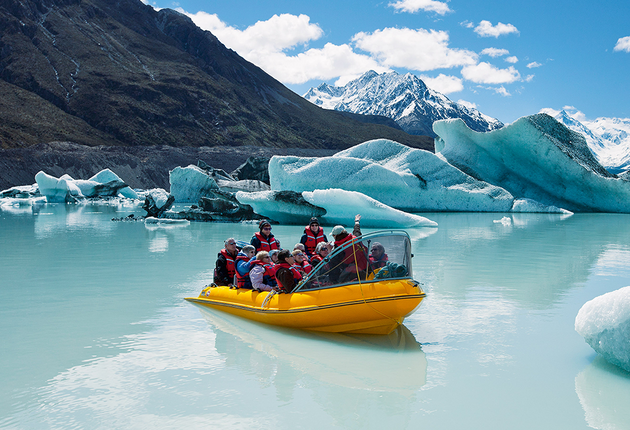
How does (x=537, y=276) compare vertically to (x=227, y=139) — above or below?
below

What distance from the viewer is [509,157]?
2570 cm

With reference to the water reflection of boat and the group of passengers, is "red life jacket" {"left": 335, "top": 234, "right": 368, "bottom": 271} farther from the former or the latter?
the water reflection of boat

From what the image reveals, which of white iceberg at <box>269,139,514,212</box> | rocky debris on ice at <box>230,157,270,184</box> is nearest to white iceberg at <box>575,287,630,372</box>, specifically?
white iceberg at <box>269,139,514,212</box>

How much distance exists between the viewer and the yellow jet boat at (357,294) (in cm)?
473

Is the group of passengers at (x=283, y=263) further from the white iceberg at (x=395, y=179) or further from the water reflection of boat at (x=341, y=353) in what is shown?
the white iceberg at (x=395, y=179)

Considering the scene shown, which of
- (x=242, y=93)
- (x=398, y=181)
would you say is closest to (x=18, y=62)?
→ (x=242, y=93)

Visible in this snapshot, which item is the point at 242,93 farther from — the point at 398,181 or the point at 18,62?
the point at 398,181

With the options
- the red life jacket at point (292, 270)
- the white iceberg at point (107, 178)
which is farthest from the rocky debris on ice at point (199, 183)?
the red life jacket at point (292, 270)

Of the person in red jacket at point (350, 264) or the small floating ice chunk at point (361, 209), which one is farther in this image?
the small floating ice chunk at point (361, 209)

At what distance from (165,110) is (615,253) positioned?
81603mm

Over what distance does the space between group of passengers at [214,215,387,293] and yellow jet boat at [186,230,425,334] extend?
1 centimetres

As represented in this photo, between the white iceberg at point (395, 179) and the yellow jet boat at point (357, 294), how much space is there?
14.9 meters

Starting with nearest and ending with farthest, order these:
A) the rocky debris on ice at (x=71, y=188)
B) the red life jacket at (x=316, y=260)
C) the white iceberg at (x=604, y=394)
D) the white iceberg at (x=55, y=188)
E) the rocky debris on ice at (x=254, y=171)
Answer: the white iceberg at (x=604, y=394), the red life jacket at (x=316, y=260), the white iceberg at (x=55, y=188), the rocky debris on ice at (x=71, y=188), the rocky debris on ice at (x=254, y=171)

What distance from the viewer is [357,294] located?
187 inches
